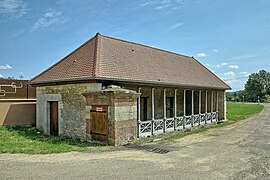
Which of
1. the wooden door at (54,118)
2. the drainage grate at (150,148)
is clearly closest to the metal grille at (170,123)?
the drainage grate at (150,148)

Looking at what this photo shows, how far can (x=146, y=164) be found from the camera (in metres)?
7.69

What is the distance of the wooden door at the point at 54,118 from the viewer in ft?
46.0

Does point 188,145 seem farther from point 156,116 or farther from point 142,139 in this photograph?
point 156,116

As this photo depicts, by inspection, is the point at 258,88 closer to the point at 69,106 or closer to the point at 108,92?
the point at 69,106

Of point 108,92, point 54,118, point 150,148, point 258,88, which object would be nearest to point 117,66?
point 108,92

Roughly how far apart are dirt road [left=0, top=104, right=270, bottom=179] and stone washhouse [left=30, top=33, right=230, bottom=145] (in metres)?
1.72

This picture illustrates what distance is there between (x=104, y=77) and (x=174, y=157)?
4651 millimetres

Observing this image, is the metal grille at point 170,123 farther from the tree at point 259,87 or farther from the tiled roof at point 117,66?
the tree at point 259,87

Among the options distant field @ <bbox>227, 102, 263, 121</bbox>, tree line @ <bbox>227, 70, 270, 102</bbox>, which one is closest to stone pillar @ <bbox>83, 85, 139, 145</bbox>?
distant field @ <bbox>227, 102, 263, 121</bbox>

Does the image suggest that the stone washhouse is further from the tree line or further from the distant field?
the tree line

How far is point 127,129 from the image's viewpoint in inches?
444

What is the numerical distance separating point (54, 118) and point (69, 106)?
→ 77.5 inches

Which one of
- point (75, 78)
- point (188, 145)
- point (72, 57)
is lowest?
point (188, 145)

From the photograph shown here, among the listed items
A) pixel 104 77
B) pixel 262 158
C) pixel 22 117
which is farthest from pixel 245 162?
pixel 22 117
